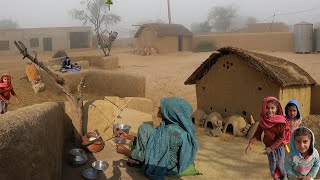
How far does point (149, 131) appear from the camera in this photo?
5.39 metres

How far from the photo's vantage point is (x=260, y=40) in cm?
2777

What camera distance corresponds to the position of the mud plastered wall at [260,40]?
2623 cm

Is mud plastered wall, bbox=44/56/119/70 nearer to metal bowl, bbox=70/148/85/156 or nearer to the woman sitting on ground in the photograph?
metal bowl, bbox=70/148/85/156

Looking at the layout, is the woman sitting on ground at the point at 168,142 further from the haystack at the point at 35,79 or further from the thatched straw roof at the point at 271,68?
the haystack at the point at 35,79

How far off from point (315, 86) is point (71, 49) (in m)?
28.0

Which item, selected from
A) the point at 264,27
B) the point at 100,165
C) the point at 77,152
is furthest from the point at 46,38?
the point at 100,165

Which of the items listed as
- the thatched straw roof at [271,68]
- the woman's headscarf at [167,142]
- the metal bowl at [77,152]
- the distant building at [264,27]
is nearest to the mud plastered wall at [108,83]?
the thatched straw roof at [271,68]

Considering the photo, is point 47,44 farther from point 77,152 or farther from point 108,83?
point 77,152

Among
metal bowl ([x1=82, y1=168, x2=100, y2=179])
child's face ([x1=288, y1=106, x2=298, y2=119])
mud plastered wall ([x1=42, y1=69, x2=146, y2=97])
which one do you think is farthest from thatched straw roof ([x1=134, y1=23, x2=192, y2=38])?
child's face ([x1=288, y1=106, x2=298, y2=119])

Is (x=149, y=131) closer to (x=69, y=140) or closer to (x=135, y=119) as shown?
(x=69, y=140)

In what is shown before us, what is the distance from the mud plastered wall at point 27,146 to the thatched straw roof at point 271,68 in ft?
20.2

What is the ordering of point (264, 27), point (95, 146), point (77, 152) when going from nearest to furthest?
point (77, 152) < point (95, 146) < point (264, 27)

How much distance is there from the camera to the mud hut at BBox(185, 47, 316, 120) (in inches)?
356

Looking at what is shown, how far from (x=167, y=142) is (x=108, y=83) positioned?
301 inches
